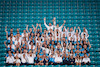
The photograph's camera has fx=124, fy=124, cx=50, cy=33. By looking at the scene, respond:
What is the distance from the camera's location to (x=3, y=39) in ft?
15.5

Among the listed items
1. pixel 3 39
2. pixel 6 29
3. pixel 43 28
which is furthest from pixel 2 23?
pixel 43 28

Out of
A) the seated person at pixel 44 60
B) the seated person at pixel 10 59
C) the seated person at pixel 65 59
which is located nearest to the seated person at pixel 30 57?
the seated person at pixel 44 60

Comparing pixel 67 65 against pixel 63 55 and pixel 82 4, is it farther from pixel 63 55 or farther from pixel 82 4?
pixel 82 4

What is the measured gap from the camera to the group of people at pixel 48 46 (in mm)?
4559

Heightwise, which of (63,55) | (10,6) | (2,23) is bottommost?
(63,55)

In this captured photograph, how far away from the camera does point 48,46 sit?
4.63 metres

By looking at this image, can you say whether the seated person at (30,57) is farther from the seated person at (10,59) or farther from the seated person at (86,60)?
the seated person at (86,60)

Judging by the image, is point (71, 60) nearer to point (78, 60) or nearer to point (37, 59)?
point (78, 60)

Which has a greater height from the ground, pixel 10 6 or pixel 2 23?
pixel 10 6

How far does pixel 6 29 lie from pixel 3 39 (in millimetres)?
397

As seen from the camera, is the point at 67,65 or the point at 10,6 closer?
the point at 67,65

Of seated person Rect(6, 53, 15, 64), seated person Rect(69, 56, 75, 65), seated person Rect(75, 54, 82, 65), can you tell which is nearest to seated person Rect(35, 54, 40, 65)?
seated person Rect(6, 53, 15, 64)

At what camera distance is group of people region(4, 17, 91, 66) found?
4559mm

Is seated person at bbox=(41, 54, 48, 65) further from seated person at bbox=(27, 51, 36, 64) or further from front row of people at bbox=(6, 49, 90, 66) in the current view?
seated person at bbox=(27, 51, 36, 64)
